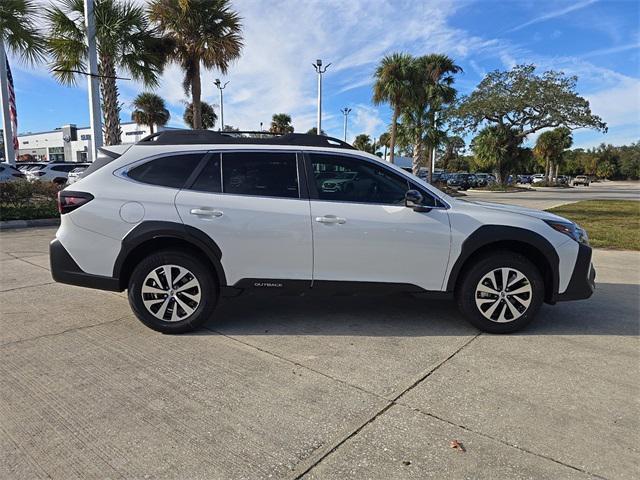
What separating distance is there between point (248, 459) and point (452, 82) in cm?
3387

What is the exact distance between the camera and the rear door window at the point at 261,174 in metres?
4.10

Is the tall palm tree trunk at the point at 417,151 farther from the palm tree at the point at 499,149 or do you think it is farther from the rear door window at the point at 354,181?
the rear door window at the point at 354,181

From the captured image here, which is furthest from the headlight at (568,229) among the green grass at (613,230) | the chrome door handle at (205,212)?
the green grass at (613,230)

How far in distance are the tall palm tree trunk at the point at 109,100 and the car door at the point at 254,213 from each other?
12.9m

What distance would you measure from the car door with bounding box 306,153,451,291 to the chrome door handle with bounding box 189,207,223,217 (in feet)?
2.86

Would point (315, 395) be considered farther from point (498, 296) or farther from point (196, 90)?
point (196, 90)

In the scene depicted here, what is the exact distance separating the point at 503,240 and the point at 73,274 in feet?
13.2

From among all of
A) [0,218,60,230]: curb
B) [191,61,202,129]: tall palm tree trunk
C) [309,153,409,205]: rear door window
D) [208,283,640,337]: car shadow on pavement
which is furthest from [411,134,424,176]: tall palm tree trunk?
[309,153,409,205]: rear door window

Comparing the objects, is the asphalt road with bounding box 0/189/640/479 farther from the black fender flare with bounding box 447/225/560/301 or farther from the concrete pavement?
the black fender flare with bounding box 447/225/560/301

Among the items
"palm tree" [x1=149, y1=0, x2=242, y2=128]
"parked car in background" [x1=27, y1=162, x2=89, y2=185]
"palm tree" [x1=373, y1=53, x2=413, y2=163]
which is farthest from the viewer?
"palm tree" [x1=373, y1=53, x2=413, y2=163]

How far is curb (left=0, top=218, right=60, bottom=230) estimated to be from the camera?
10.6 m

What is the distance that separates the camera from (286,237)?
400 centimetres

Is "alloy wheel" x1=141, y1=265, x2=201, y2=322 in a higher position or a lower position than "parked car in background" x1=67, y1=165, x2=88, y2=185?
lower

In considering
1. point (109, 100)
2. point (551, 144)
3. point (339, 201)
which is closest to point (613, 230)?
point (339, 201)
